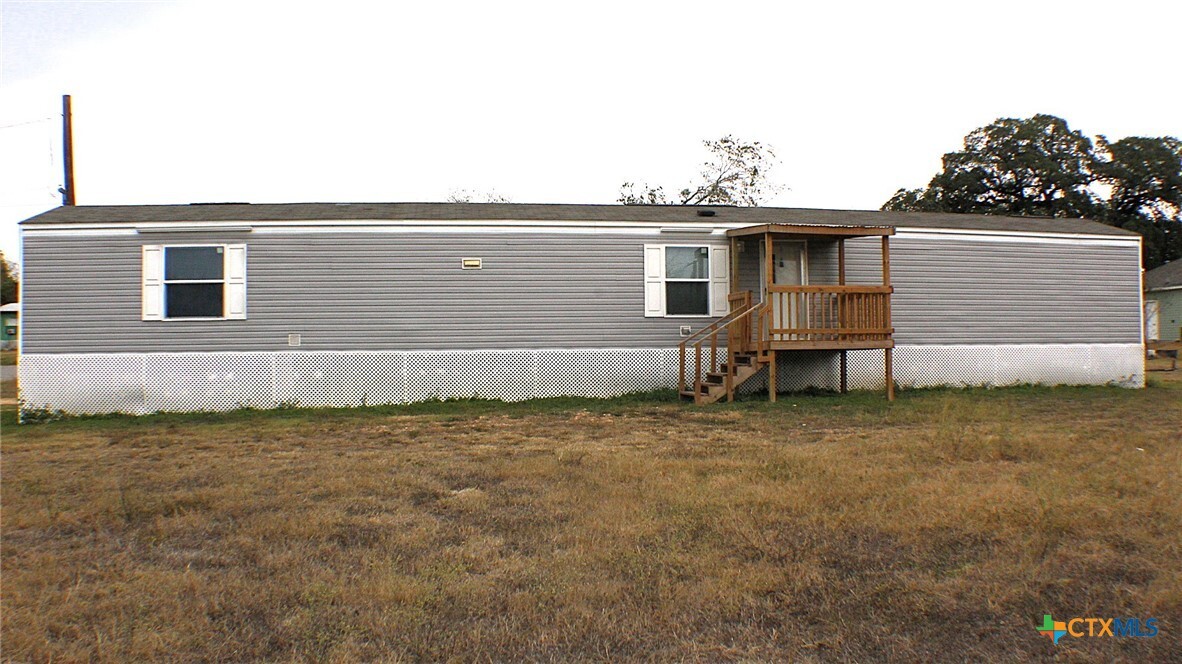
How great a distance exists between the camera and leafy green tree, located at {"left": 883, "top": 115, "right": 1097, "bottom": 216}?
122 ft

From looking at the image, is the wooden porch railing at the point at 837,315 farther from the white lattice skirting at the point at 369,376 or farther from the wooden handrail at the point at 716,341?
the white lattice skirting at the point at 369,376

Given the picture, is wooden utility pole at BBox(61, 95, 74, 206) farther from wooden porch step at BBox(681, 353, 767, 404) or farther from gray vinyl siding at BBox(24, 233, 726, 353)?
wooden porch step at BBox(681, 353, 767, 404)

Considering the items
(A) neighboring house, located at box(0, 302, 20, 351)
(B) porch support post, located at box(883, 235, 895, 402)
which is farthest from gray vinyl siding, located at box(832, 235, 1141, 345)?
(A) neighboring house, located at box(0, 302, 20, 351)

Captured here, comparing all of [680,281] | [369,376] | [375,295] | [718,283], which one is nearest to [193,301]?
[375,295]

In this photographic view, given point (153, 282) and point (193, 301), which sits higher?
point (153, 282)

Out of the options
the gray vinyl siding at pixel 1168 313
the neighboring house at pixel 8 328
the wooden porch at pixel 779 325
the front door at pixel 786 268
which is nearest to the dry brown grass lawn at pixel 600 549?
the wooden porch at pixel 779 325

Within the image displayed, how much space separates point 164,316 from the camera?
13.0 meters

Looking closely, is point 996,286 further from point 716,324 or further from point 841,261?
point 716,324

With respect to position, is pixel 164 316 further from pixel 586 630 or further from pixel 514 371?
pixel 586 630

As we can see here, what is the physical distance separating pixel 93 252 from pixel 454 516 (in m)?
10.0

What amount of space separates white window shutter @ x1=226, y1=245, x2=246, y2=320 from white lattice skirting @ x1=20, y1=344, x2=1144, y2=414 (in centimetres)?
67

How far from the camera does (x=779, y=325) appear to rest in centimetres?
1366

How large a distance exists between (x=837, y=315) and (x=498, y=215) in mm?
5519

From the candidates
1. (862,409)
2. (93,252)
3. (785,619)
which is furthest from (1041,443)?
(93,252)
